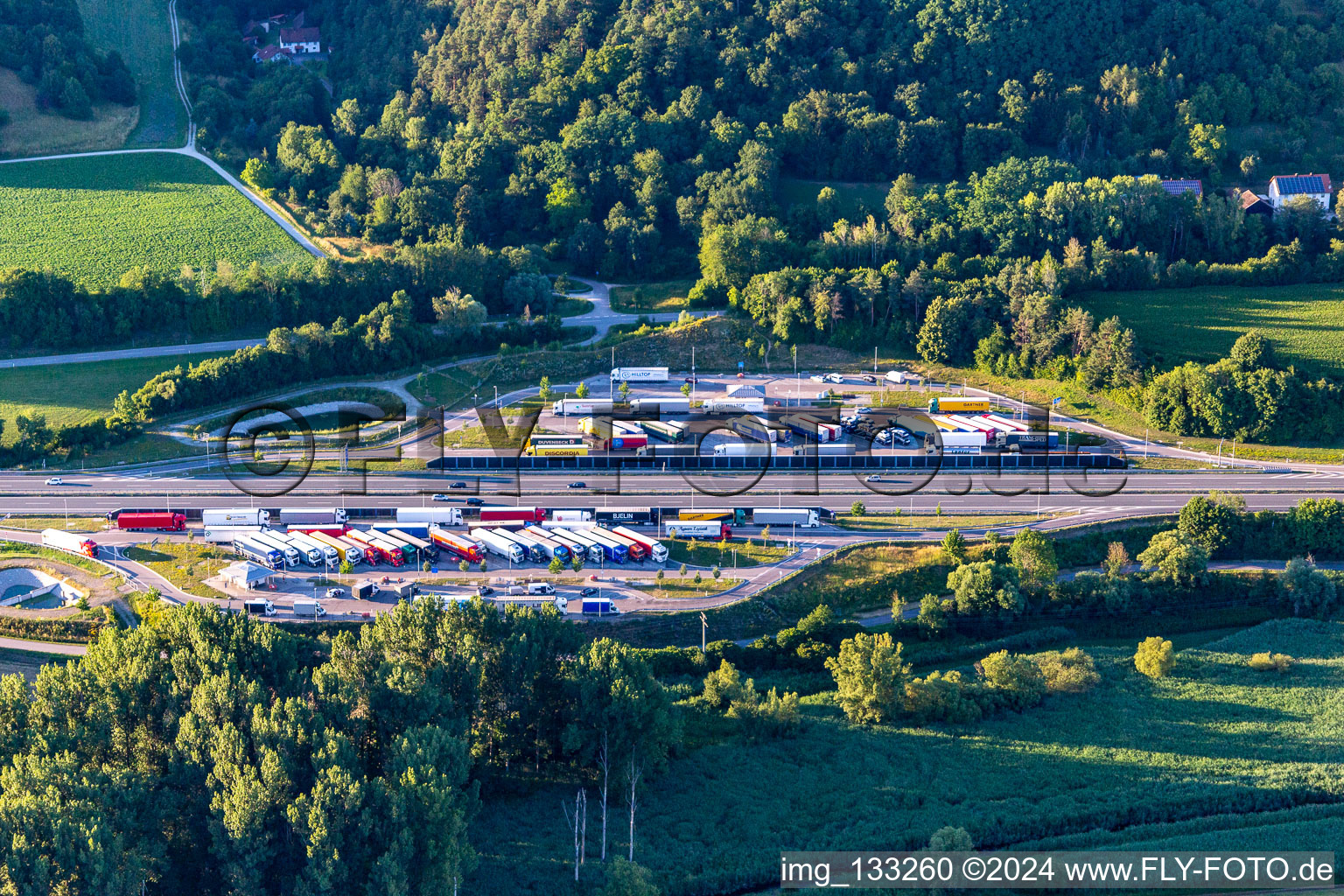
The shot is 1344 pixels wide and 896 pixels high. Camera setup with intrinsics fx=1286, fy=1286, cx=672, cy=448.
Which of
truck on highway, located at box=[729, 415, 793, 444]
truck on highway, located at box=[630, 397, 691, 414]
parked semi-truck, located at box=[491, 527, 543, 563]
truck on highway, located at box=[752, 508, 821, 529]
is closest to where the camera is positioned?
parked semi-truck, located at box=[491, 527, 543, 563]

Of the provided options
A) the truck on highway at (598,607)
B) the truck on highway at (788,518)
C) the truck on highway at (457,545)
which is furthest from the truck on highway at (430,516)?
the truck on highway at (788,518)

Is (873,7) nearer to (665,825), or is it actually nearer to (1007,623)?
(1007,623)

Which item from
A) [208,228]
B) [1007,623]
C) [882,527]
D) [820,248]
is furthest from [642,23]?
[1007,623]

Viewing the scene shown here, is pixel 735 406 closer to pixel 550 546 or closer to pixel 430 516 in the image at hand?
pixel 550 546

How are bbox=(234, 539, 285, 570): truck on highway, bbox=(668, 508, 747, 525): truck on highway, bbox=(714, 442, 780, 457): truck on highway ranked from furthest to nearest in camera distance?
bbox=(714, 442, 780, 457): truck on highway, bbox=(668, 508, 747, 525): truck on highway, bbox=(234, 539, 285, 570): truck on highway

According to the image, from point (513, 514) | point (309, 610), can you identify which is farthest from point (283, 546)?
point (513, 514)

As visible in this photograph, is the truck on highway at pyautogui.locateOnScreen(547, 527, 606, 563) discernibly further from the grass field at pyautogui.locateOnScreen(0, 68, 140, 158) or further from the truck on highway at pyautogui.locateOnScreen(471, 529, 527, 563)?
the grass field at pyautogui.locateOnScreen(0, 68, 140, 158)

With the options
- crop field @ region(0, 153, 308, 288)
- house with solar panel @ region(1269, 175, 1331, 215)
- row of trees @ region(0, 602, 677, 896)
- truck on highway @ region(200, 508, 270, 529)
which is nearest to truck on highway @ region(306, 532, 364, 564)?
truck on highway @ region(200, 508, 270, 529)
